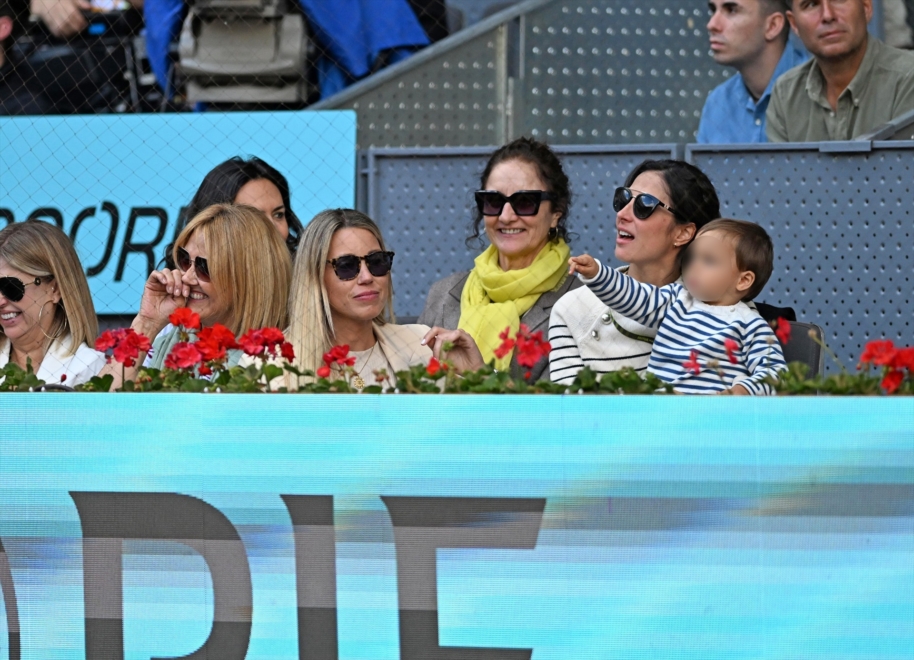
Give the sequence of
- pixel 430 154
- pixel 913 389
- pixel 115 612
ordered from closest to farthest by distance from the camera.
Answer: pixel 913 389, pixel 115 612, pixel 430 154

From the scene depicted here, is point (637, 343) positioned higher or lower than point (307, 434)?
higher

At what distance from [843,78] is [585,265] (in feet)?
7.76

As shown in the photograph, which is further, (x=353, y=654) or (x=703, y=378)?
(x=703, y=378)

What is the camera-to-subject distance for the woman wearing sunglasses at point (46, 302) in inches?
146

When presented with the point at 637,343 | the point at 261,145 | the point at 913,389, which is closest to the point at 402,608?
the point at 913,389

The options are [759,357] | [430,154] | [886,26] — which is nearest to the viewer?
[759,357]

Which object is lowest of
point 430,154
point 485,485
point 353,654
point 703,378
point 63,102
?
point 353,654

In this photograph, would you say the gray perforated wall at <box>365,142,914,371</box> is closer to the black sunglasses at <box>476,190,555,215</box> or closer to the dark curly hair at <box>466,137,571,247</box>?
the dark curly hair at <box>466,137,571,247</box>

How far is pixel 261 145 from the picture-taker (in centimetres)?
517

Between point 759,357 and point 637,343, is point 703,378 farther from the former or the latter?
point 637,343

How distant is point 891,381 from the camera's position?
96.0 inches

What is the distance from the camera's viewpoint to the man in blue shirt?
5.25 meters

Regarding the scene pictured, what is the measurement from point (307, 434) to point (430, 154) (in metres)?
2.54

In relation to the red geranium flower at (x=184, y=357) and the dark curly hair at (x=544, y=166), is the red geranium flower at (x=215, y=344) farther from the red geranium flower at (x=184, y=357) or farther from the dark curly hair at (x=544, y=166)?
the dark curly hair at (x=544, y=166)
